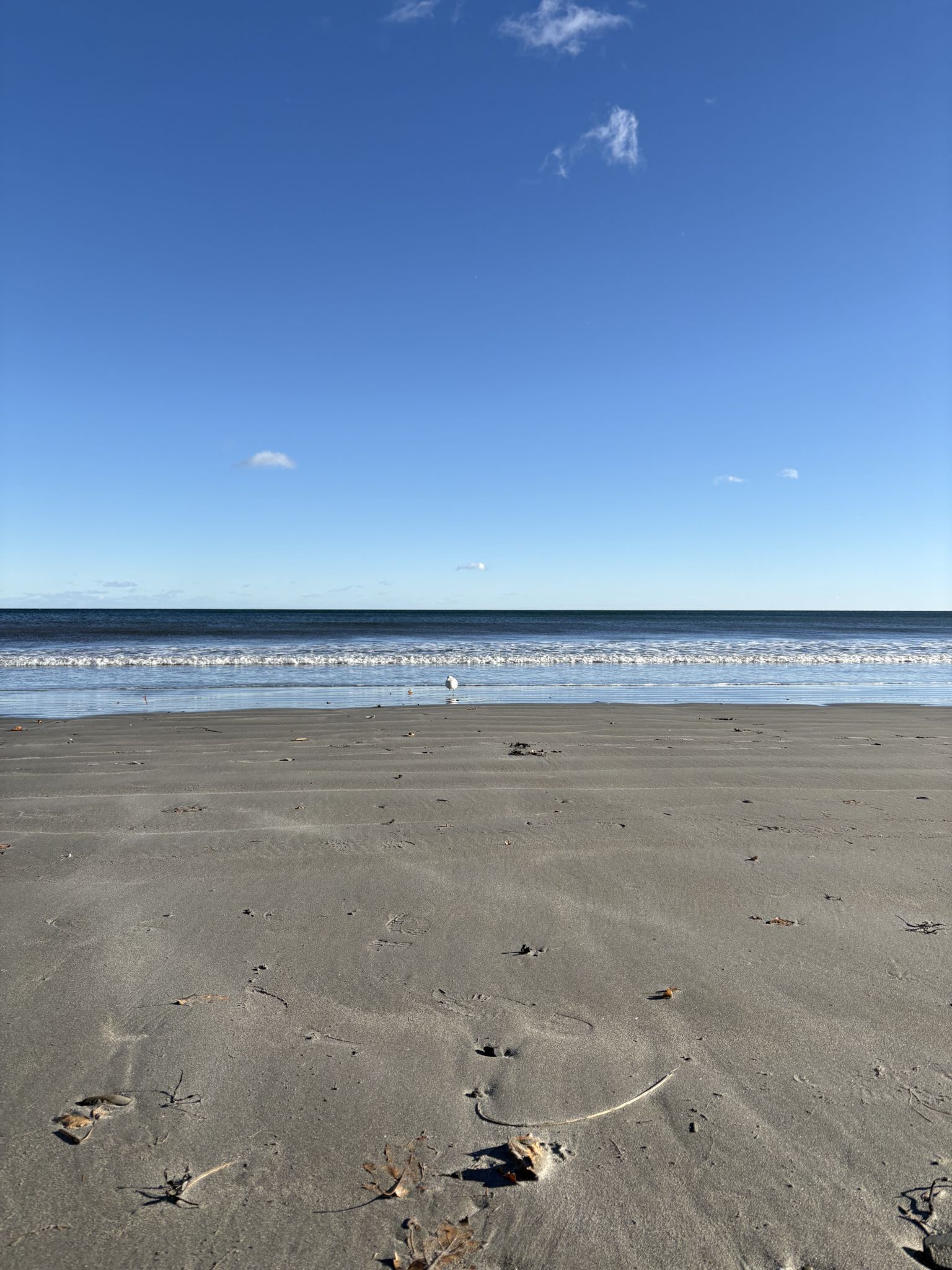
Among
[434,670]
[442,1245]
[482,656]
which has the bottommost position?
[442,1245]

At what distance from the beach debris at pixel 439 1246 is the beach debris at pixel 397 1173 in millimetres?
93

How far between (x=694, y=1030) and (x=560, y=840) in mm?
2015

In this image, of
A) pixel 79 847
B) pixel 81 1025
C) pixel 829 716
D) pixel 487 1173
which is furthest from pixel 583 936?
pixel 829 716

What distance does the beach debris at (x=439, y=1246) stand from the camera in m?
1.64

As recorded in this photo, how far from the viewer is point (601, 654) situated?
23766 mm

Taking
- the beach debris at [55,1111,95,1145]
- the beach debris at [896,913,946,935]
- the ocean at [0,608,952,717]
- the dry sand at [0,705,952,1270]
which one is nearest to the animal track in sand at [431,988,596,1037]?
the dry sand at [0,705,952,1270]

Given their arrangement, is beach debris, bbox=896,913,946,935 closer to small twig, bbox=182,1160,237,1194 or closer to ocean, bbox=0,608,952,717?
small twig, bbox=182,1160,237,1194

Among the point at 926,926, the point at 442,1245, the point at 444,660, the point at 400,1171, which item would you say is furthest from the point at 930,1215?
the point at 444,660

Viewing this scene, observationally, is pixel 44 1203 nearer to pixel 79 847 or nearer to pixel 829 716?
pixel 79 847

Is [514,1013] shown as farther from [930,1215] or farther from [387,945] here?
[930,1215]

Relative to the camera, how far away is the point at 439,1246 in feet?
5.55

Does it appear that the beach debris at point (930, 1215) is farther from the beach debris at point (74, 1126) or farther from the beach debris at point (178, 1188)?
the beach debris at point (74, 1126)

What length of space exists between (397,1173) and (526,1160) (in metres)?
0.31

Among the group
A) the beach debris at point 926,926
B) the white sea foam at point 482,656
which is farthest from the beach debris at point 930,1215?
the white sea foam at point 482,656
